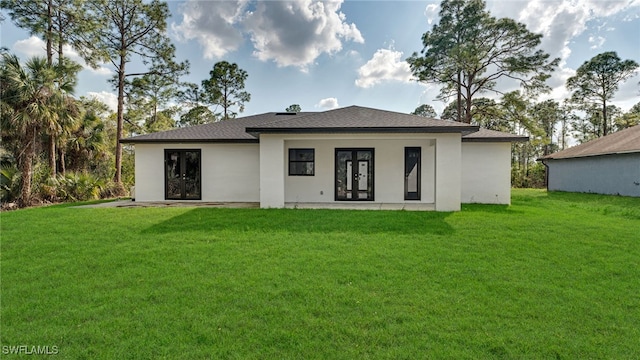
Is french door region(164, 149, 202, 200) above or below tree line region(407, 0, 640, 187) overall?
below

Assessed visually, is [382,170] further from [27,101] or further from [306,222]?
[27,101]

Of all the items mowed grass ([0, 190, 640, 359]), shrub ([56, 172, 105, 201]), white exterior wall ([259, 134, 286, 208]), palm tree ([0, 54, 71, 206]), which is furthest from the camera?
shrub ([56, 172, 105, 201])

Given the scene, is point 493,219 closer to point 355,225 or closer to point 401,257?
point 355,225

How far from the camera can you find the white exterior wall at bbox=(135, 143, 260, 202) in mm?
11383

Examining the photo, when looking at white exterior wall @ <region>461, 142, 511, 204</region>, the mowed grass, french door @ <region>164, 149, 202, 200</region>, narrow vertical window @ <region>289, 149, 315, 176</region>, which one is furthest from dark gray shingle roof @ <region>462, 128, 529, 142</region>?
french door @ <region>164, 149, 202, 200</region>

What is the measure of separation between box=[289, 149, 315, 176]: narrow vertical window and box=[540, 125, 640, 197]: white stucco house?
15.5 m

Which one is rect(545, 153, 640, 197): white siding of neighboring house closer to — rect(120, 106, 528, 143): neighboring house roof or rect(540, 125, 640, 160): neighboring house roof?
rect(540, 125, 640, 160): neighboring house roof

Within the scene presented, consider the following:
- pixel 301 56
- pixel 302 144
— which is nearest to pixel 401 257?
pixel 302 144

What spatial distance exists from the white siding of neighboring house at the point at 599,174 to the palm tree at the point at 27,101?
25.9 metres

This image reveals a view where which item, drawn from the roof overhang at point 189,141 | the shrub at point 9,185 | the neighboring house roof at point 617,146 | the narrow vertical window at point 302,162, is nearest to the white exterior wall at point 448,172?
the narrow vertical window at point 302,162

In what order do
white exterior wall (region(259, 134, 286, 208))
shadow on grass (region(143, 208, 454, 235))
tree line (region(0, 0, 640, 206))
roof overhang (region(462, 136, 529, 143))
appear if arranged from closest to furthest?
shadow on grass (region(143, 208, 454, 235))
white exterior wall (region(259, 134, 286, 208))
roof overhang (region(462, 136, 529, 143))
tree line (region(0, 0, 640, 206))

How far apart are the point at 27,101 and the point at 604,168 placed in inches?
1075

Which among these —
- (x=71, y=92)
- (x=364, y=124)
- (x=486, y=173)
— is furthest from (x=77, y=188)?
(x=486, y=173)

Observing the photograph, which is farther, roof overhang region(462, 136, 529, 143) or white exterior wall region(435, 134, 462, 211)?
roof overhang region(462, 136, 529, 143)
